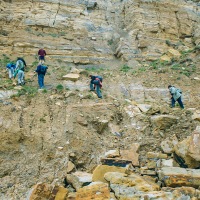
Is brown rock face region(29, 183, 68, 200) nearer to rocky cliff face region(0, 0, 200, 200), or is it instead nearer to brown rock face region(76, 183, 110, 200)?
rocky cliff face region(0, 0, 200, 200)

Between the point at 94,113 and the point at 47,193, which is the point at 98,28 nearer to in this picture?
the point at 94,113

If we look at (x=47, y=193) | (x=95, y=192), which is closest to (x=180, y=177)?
(x=95, y=192)

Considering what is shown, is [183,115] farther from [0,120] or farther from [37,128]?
[0,120]

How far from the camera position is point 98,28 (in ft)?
68.5

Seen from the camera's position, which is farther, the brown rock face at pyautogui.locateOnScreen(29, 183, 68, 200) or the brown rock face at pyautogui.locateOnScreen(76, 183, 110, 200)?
the brown rock face at pyautogui.locateOnScreen(29, 183, 68, 200)

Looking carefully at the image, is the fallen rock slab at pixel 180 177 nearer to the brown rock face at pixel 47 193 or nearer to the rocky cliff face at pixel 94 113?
the rocky cliff face at pixel 94 113

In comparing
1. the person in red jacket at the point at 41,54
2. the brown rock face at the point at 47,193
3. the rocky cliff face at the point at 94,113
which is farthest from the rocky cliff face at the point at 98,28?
the brown rock face at the point at 47,193

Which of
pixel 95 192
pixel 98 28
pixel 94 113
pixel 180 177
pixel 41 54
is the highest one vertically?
pixel 98 28

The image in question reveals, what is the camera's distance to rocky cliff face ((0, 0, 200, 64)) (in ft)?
58.8

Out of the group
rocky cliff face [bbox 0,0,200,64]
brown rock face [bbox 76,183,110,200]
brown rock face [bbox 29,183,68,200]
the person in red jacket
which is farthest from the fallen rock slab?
rocky cliff face [bbox 0,0,200,64]

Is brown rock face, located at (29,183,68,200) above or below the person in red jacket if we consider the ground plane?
below

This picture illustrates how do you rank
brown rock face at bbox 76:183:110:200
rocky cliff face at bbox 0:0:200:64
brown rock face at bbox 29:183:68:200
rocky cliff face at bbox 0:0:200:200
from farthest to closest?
1. rocky cliff face at bbox 0:0:200:64
2. rocky cliff face at bbox 0:0:200:200
3. brown rock face at bbox 29:183:68:200
4. brown rock face at bbox 76:183:110:200

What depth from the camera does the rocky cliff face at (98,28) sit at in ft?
58.8

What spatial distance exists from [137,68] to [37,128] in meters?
9.66
